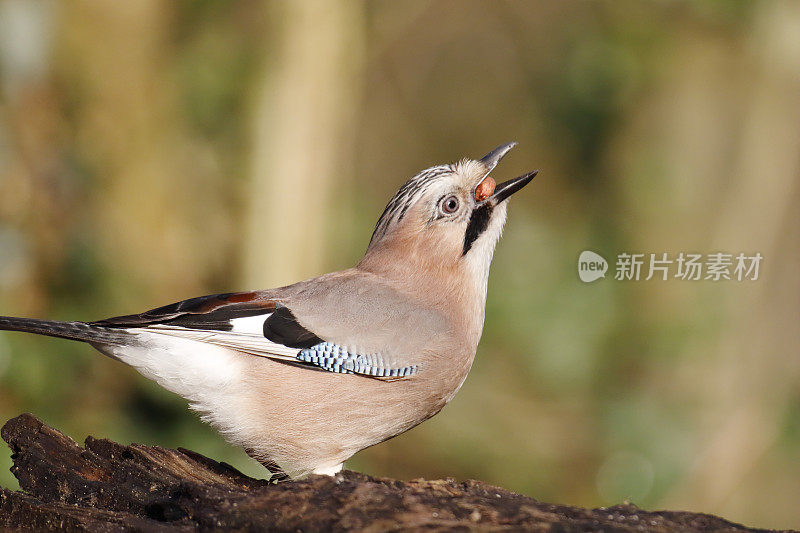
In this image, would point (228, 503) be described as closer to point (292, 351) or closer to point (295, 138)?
point (292, 351)

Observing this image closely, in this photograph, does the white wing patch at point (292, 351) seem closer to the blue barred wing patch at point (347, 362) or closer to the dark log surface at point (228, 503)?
the blue barred wing patch at point (347, 362)

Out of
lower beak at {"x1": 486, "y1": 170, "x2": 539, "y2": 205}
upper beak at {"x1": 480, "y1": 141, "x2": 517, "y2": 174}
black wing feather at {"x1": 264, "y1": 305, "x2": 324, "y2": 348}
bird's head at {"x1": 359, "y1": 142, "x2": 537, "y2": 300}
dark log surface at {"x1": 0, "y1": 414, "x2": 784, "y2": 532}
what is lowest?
dark log surface at {"x1": 0, "y1": 414, "x2": 784, "y2": 532}

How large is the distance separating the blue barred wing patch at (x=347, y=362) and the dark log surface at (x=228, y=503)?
27.3 inches

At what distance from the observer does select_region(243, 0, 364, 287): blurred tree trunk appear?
7391mm

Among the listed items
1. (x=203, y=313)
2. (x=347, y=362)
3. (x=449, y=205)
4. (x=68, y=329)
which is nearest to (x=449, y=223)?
(x=449, y=205)

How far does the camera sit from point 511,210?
28.3ft

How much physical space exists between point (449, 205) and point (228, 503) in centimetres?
238

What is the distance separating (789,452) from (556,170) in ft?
11.1

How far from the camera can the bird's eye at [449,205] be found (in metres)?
4.84

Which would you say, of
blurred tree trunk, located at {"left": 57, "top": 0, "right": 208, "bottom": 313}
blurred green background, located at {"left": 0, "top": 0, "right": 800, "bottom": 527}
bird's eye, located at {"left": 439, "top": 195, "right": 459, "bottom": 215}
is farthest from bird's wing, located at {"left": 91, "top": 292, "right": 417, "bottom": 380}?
blurred tree trunk, located at {"left": 57, "top": 0, "right": 208, "bottom": 313}

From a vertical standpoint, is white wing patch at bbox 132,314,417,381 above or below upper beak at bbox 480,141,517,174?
below

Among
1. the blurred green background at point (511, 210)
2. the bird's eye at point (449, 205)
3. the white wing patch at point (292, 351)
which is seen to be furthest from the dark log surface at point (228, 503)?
the blurred green background at point (511, 210)

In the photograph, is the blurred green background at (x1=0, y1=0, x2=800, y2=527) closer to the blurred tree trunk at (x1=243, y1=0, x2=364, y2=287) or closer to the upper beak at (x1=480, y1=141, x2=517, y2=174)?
the blurred tree trunk at (x1=243, y1=0, x2=364, y2=287)

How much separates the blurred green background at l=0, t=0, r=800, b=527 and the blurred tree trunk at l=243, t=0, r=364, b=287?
2 cm
